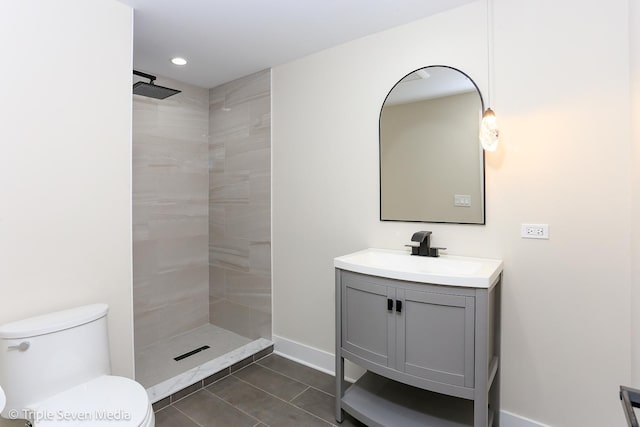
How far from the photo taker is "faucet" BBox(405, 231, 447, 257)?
2.11 metres

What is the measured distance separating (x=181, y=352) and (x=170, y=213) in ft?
4.30

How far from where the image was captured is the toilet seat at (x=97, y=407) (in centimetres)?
135

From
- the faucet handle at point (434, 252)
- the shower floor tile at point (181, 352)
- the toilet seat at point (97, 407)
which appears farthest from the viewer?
the shower floor tile at point (181, 352)

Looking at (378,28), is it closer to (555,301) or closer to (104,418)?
(555,301)

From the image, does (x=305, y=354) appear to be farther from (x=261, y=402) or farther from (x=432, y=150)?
(x=432, y=150)

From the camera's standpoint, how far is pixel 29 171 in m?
1.68

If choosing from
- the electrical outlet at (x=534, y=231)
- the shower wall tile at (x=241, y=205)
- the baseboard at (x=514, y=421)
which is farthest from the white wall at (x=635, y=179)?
the shower wall tile at (x=241, y=205)

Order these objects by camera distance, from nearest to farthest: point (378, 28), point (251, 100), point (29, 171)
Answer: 1. point (29, 171)
2. point (378, 28)
3. point (251, 100)

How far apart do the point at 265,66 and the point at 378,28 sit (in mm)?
1116

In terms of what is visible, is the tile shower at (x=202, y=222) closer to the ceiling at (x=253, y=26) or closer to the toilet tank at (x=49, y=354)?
the ceiling at (x=253, y=26)

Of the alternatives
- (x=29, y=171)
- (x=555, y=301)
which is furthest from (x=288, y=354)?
(x=29, y=171)

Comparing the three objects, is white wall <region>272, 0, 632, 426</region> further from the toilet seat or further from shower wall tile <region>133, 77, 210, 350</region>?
shower wall tile <region>133, 77, 210, 350</region>

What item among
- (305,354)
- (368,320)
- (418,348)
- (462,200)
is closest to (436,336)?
(418,348)

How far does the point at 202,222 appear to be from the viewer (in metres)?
3.59
